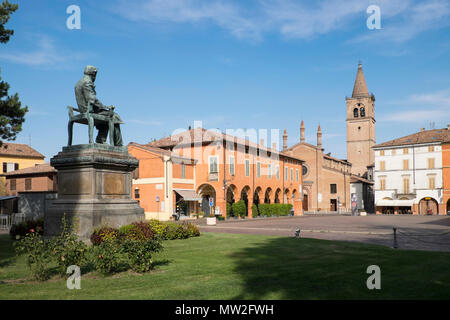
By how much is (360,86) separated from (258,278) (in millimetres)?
90135

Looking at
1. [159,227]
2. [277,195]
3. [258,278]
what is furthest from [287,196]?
[258,278]

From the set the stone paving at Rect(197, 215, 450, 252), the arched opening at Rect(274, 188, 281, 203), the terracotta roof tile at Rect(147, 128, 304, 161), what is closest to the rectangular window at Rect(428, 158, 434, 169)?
the arched opening at Rect(274, 188, 281, 203)

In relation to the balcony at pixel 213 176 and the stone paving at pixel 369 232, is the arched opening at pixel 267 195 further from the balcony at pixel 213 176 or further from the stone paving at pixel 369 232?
the stone paving at pixel 369 232

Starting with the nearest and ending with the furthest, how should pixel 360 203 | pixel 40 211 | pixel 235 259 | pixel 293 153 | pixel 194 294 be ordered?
pixel 194 294 < pixel 235 259 < pixel 40 211 < pixel 360 203 < pixel 293 153

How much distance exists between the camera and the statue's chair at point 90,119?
40.9 feet

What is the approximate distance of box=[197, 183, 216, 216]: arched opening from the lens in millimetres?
42281

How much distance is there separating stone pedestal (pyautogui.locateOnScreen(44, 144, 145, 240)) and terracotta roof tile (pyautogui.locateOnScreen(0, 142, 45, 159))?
50727 millimetres

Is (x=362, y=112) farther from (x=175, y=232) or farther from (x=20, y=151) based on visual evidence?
(x=175, y=232)

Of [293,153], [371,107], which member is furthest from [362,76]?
[293,153]

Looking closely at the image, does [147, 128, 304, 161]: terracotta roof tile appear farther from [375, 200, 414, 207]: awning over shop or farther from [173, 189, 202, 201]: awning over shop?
[375, 200, 414, 207]: awning over shop

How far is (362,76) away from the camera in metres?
91.0

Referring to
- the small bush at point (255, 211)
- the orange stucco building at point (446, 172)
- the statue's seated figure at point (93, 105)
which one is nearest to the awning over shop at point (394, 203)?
the orange stucco building at point (446, 172)

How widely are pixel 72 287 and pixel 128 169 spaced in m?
6.58
